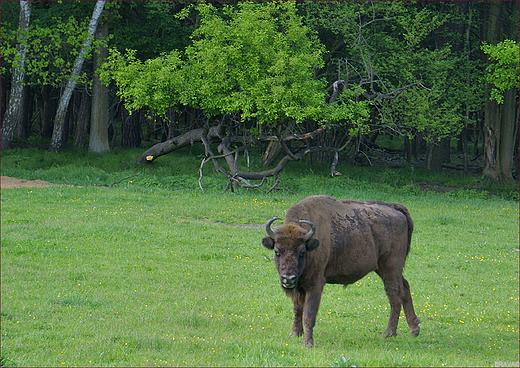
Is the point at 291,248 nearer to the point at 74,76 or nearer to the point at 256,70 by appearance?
the point at 256,70

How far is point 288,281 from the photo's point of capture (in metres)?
8.54

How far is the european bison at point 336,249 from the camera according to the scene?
8.80 metres

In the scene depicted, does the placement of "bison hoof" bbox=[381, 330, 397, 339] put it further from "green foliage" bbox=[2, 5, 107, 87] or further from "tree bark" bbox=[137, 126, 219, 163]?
"green foliage" bbox=[2, 5, 107, 87]

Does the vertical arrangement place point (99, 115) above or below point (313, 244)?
above

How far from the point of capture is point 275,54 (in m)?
25.2

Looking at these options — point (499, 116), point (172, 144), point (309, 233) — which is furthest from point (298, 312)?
point (499, 116)

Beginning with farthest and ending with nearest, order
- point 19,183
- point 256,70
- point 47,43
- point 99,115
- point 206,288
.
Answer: point 99,115 → point 47,43 → point 256,70 → point 19,183 → point 206,288

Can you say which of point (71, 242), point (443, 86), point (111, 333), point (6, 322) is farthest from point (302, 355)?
point (443, 86)

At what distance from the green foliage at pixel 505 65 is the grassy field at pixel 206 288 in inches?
274

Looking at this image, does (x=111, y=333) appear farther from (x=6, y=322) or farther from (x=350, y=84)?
(x=350, y=84)

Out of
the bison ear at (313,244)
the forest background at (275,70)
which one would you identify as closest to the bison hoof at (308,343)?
the bison ear at (313,244)

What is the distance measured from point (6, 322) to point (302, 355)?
15.8 feet

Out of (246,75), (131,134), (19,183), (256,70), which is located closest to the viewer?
(19,183)

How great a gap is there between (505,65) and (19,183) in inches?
896
